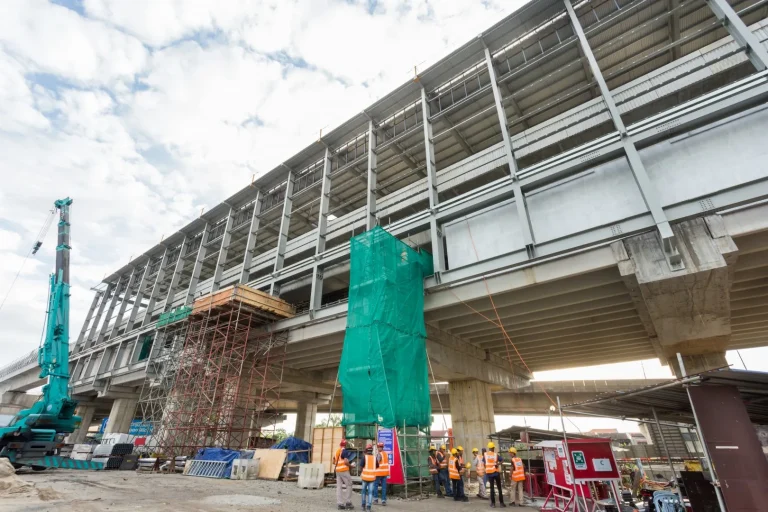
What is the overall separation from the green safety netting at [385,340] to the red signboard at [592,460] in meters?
4.82

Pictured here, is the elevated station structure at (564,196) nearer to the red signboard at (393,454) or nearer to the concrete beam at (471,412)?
the concrete beam at (471,412)

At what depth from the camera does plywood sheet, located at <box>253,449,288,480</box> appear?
539 inches

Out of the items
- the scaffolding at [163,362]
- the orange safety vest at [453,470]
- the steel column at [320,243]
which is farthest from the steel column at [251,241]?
the orange safety vest at [453,470]

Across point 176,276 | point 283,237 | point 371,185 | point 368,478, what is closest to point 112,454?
point 176,276

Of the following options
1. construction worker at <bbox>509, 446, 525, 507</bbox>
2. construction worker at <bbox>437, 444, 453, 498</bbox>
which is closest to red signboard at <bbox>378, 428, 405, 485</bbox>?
construction worker at <bbox>437, 444, 453, 498</bbox>

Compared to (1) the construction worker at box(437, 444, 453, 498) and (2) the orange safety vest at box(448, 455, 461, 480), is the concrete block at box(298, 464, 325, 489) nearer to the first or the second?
(1) the construction worker at box(437, 444, 453, 498)

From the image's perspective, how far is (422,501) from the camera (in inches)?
393

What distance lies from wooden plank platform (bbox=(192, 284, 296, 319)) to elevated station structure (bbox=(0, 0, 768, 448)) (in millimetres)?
933

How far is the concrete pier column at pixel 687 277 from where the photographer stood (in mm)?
8805

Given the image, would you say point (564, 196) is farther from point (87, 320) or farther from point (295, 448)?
point (87, 320)

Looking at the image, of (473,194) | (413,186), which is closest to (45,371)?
(413,186)

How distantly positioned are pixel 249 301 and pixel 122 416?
20897mm

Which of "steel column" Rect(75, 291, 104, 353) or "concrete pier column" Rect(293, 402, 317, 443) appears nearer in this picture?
"concrete pier column" Rect(293, 402, 317, 443)

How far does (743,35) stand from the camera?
10.4 m
